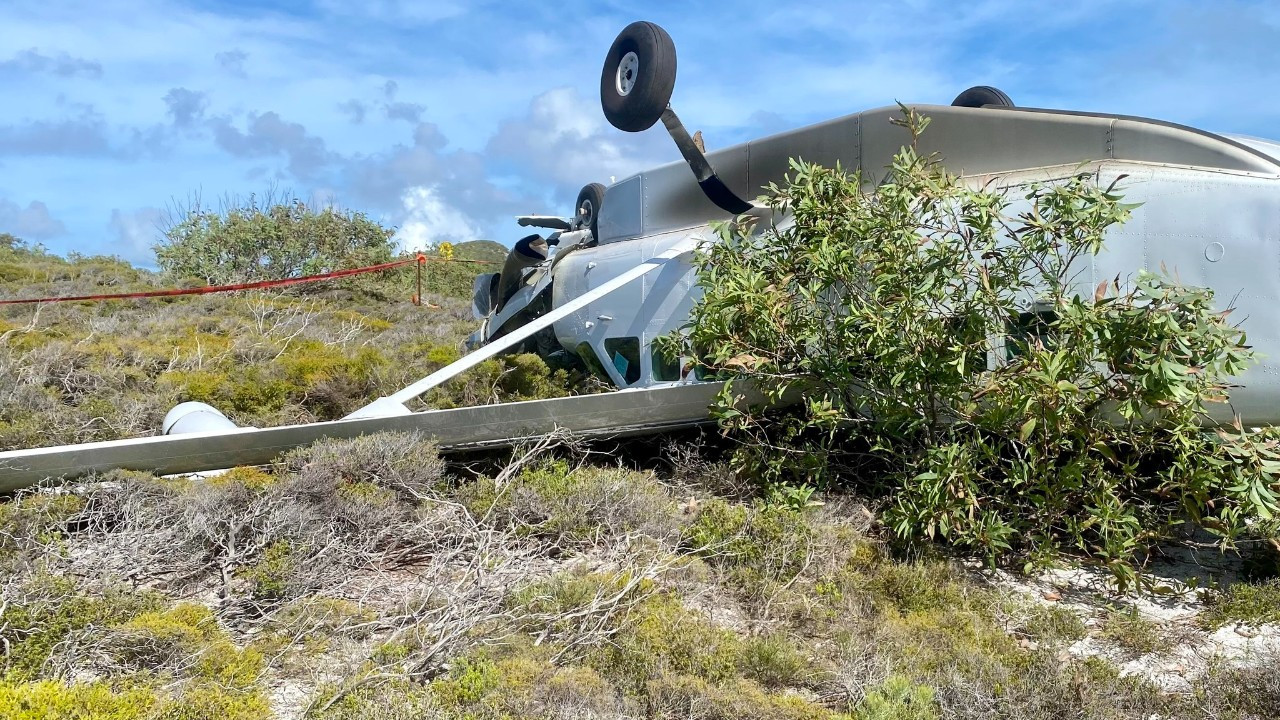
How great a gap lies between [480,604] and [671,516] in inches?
67.8

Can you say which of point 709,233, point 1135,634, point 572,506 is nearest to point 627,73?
point 709,233

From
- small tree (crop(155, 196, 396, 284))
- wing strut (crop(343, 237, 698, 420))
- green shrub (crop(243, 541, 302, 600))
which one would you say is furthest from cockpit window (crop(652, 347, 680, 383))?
small tree (crop(155, 196, 396, 284))

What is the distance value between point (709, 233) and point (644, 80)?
4.87ft

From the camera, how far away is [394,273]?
24578 mm

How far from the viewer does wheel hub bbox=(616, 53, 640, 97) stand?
7.48 m

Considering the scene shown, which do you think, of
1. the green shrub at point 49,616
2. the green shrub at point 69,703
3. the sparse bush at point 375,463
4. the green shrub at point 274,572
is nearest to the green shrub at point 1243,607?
the sparse bush at point 375,463

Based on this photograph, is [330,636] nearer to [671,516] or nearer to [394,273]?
[671,516]

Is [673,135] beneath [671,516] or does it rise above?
above

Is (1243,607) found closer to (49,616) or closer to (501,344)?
(501,344)

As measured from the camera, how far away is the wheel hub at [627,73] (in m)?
7.48

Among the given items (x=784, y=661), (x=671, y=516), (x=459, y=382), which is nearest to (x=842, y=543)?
(x=671, y=516)

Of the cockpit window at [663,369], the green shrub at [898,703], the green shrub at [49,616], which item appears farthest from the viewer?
the cockpit window at [663,369]

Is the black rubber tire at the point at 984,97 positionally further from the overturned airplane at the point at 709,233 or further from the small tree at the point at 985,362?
the small tree at the point at 985,362

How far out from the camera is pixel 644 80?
729 centimetres
